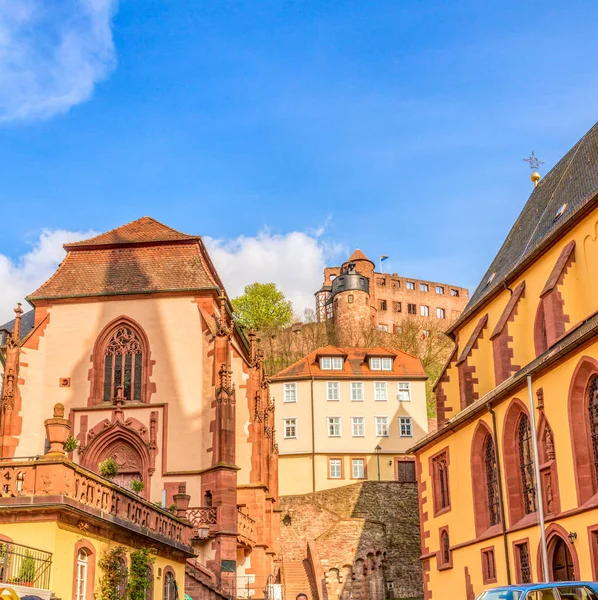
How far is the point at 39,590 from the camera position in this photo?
1365 cm

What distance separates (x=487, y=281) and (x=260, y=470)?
37.4ft

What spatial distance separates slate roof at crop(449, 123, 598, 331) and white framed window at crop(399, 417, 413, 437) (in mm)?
24321

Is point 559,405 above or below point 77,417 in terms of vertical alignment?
below

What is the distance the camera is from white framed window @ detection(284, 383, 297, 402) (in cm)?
6069

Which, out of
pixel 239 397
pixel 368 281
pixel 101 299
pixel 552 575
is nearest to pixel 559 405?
pixel 552 575

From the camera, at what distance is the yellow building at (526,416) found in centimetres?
2162

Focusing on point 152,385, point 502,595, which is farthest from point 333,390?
point 502,595

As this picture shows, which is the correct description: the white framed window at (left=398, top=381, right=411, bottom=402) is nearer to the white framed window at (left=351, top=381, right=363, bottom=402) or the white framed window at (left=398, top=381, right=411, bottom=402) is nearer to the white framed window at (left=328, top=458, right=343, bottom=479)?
the white framed window at (left=351, top=381, right=363, bottom=402)

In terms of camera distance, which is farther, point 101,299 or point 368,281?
point 368,281

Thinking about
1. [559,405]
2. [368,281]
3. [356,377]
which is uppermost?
[368,281]

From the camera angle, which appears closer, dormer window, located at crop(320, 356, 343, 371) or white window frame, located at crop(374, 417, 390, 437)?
white window frame, located at crop(374, 417, 390, 437)

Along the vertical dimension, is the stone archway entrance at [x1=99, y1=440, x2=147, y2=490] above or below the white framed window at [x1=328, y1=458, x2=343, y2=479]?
below

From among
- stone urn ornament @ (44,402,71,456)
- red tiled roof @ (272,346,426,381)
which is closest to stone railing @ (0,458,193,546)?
stone urn ornament @ (44,402,71,456)

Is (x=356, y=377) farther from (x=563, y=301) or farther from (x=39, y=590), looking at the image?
(x=39, y=590)
